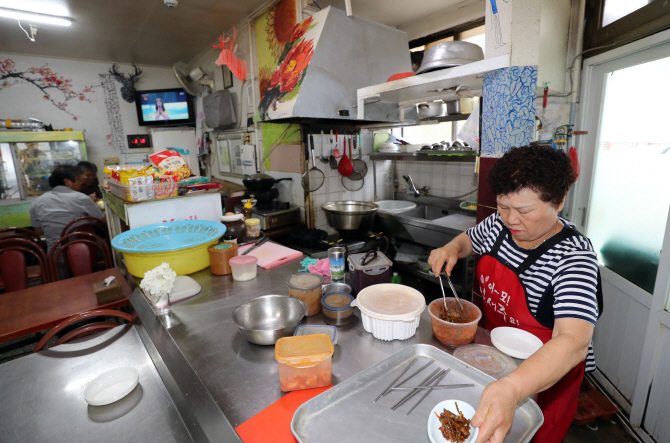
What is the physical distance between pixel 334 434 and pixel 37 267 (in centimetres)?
366

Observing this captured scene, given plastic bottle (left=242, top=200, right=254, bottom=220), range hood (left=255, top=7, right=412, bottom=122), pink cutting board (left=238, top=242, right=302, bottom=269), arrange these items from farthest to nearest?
plastic bottle (left=242, top=200, right=254, bottom=220), range hood (left=255, top=7, right=412, bottom=122), pink cutting board (left=238, top=242, right=302, bottom=269)

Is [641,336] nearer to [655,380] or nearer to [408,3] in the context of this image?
[655,380]

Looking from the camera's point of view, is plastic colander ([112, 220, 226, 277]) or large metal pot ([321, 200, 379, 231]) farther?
large metal pot ([321, 200, 379, 231])

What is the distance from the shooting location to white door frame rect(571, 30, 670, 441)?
72.7 inches

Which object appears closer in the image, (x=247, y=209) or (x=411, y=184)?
(x=247, y=209)

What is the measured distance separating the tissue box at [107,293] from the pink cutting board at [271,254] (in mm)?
717

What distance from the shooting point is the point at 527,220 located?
1.28 m

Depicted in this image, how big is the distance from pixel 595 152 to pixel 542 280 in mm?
1898

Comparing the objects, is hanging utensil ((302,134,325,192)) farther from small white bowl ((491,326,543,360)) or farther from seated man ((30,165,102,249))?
small white bowl ((491,326,543,360))

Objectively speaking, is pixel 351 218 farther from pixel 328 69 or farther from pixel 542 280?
pixel 542 280

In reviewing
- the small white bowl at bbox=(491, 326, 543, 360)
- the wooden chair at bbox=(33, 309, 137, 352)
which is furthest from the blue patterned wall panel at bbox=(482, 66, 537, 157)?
the wooden chair at bbox=(33, 309, 137, 352)

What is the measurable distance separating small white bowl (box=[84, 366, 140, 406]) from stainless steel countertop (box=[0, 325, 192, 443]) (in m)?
0.03

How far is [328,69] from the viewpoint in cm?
271

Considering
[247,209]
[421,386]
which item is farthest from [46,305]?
[421,386]
